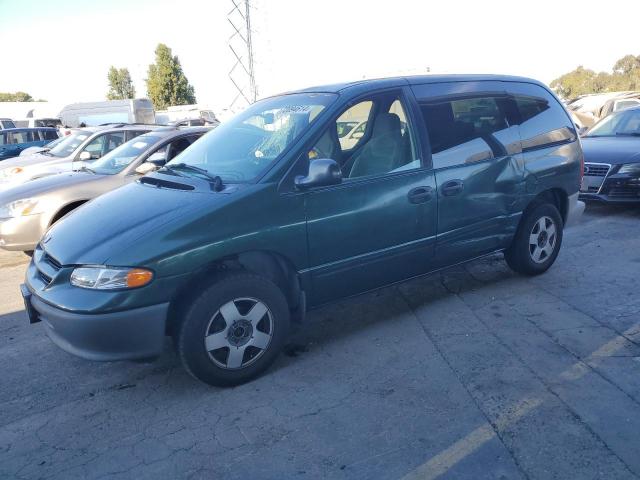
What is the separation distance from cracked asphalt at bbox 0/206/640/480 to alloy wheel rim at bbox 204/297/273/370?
8.6 inches

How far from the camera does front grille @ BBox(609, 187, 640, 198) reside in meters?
7.00

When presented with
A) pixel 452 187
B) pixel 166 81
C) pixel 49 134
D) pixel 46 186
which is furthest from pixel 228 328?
pixel 166 81

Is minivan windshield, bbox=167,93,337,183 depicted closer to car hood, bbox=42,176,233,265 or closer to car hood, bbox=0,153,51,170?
car hood, bbox=42,176,233,265

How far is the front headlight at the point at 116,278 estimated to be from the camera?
281cm

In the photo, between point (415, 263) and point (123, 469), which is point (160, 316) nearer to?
point (123, 469)

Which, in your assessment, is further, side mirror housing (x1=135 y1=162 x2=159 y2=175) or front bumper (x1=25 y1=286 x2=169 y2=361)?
side mirror housing (x1=135 y1=162 x2=159 y2=175)

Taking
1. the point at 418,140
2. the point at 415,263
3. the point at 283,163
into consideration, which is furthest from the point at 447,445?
the point at 418,140

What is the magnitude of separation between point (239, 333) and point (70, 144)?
8561mm

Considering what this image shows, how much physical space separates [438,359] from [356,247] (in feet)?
3.12

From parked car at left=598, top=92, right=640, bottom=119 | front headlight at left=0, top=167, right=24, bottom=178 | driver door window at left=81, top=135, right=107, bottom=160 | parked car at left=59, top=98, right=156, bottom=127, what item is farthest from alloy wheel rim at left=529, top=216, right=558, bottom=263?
parked car at left=59, top=98, right=156, bottom=127

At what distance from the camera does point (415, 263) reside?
3949 mm

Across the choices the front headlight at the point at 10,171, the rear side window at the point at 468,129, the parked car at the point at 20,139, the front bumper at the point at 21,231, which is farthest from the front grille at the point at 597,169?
the parked car at the point at 20,139

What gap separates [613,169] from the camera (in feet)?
23.3

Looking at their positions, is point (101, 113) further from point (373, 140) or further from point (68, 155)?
point (373, 140)
